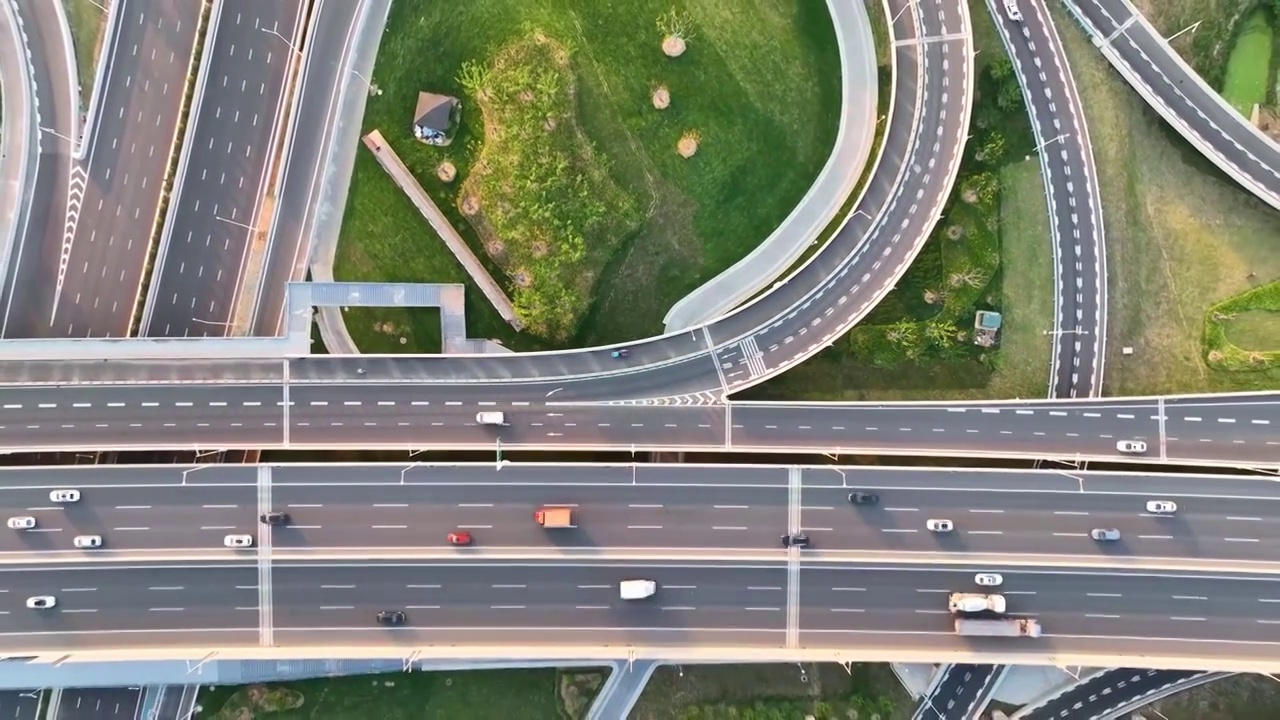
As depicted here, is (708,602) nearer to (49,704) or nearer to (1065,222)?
(1065,222)

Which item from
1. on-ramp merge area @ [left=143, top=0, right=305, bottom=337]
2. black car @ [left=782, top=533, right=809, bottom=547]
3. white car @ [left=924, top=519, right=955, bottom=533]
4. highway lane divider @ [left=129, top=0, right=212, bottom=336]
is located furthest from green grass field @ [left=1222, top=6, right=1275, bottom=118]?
highway lane divider @ [left=129, top=0, right=212, bottom=336]

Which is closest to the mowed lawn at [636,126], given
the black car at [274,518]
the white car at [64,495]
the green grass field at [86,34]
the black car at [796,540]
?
the black car at [274,518]

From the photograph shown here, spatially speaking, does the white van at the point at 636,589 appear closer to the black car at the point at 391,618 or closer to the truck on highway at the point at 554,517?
the truck on highway at the point at 554,517

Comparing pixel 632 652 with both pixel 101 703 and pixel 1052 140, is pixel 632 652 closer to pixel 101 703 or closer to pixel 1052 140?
pixel 101 703

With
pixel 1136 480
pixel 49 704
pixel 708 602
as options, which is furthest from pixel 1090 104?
pixel 49 704

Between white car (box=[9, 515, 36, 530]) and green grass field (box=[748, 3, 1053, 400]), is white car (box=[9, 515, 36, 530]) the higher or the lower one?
the lower one

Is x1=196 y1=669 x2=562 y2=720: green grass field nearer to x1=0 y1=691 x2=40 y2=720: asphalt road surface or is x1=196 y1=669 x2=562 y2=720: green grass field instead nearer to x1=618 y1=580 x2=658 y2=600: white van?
x1=618 y1=580 x2=658 y2=600: white van
